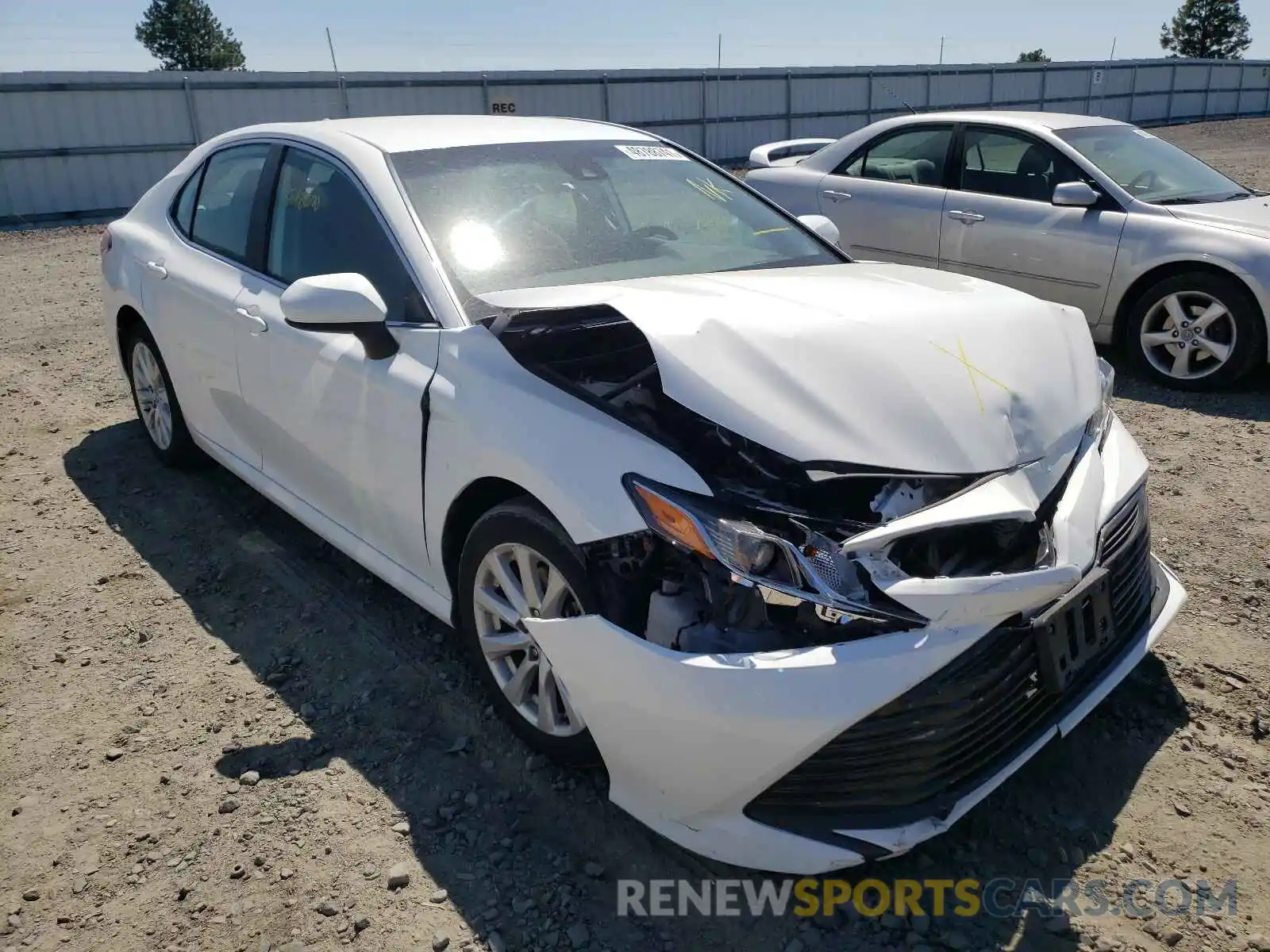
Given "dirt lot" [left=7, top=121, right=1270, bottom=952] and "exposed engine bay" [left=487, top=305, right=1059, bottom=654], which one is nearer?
"exposed engine bay" [left=487, top=305, right=1059, bottom=654]

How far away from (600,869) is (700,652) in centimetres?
65

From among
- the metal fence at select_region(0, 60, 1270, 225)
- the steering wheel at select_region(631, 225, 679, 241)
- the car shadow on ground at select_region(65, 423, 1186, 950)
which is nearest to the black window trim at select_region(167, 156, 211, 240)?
the car shadow on ground at select_region(65, 423, 1186, 950)

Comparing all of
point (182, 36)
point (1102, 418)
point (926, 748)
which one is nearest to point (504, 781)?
point (926, 748)

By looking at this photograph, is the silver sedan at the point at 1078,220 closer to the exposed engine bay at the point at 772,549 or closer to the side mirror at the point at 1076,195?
the side mirror at the point at 1076,195

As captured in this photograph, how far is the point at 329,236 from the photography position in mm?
3363

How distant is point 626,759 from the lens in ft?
7.50

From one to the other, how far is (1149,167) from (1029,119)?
Result: 829mm

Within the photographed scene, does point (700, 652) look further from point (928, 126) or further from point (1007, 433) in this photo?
point (928, 126)

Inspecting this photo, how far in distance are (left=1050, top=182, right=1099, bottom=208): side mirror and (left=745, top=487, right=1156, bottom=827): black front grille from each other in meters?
4.72

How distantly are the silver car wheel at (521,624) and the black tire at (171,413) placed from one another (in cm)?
245

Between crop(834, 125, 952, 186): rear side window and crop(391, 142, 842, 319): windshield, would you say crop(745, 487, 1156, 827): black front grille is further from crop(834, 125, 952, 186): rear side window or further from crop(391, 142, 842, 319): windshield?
crop(834, 125, 952, 186): rear side window

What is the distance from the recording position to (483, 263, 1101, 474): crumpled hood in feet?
7.49

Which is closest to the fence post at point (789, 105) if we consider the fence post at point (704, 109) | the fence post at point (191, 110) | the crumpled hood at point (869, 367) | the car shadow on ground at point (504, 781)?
the fence post at point (704, 109)

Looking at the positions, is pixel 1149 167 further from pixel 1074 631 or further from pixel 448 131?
pixel 1074 631
